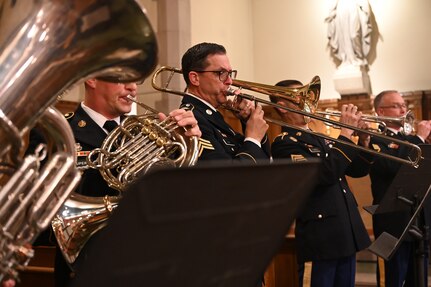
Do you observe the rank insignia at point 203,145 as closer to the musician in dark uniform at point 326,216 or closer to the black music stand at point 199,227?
the musician in dark uniform at point 326,216

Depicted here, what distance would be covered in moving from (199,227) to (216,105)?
198 cm

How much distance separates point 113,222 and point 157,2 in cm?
603

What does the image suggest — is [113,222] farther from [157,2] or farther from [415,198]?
[157,2]

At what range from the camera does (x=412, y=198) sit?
3686 millimetres

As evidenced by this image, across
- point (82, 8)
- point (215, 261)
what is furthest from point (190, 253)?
point (82, 8)

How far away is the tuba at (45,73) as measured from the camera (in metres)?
1.45

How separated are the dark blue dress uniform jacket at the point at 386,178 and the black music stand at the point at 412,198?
603 millimetres

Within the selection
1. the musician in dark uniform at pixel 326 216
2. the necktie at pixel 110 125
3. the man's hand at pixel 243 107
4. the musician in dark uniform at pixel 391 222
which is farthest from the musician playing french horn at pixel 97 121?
the musician in dark uniform at pixel 391 222

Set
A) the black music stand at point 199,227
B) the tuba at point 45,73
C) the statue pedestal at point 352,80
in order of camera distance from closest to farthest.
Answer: the black music stand at point 199,227
the tuba at point 45,73
the statue pedestal at point 352,80

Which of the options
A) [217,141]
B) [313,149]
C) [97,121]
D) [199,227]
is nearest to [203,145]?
[217,141]

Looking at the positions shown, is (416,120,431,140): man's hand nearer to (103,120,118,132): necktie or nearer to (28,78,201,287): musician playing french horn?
(28,78,201,287): musician playing french horn

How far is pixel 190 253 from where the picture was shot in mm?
1343

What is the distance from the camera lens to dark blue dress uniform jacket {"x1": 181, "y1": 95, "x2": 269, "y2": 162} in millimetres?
2918

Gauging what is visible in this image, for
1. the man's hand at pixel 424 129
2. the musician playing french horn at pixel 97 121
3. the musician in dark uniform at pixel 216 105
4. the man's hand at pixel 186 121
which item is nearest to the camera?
the musician playing french horn at pixel 97 121
